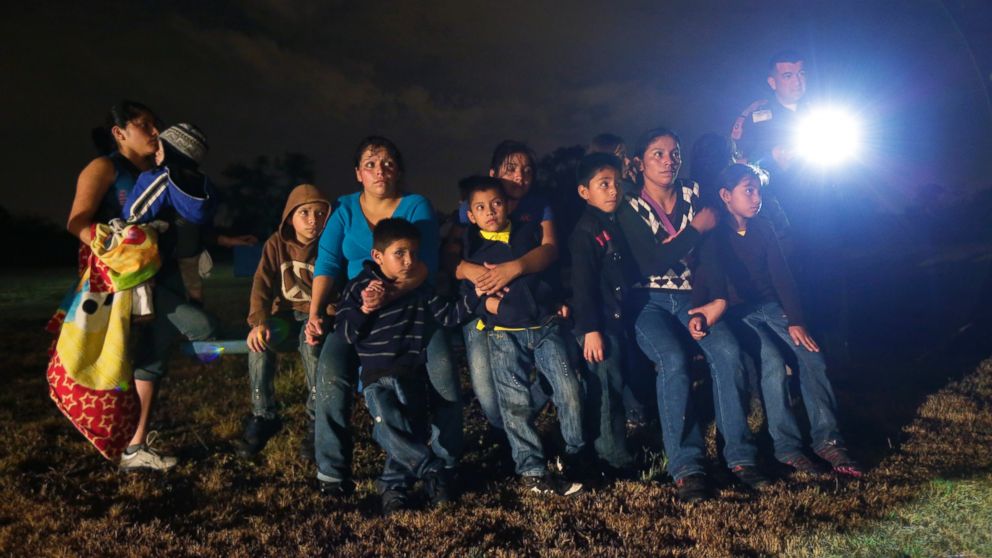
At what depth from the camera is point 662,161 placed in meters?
4.07

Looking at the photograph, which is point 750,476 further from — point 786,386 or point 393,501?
point 393,501

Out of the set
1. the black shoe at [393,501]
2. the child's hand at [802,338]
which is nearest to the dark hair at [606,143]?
the child's hand at [802,338]

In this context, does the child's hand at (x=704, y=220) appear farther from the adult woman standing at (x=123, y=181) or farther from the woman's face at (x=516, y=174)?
the adult woman standing at (x=123, y=181)

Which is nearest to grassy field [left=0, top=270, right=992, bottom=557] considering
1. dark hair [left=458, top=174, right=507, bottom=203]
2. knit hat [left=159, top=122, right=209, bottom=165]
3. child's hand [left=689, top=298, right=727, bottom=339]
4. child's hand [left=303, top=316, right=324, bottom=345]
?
child's hand [left=303, top=316, right=324, bottom=345]

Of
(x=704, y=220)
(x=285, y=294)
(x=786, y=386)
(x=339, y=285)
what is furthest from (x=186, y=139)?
(x=786, y=386)

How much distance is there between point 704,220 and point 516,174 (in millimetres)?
1250

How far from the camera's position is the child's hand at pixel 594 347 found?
3.74 meters

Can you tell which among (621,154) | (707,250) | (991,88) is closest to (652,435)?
(707,250)

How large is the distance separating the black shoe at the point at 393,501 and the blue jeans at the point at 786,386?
2.24 metres

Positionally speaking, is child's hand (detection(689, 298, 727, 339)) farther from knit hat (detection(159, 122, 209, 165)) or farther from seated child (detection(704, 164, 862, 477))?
knit hat (detection(159, 122, 209, 165))

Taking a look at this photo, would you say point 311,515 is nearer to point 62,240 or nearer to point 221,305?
point 221,305

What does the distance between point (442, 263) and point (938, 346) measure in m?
5.44

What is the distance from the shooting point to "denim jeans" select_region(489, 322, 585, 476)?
3648 mm

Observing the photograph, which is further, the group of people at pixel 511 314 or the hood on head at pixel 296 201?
the hood on head at pixel 296 201
